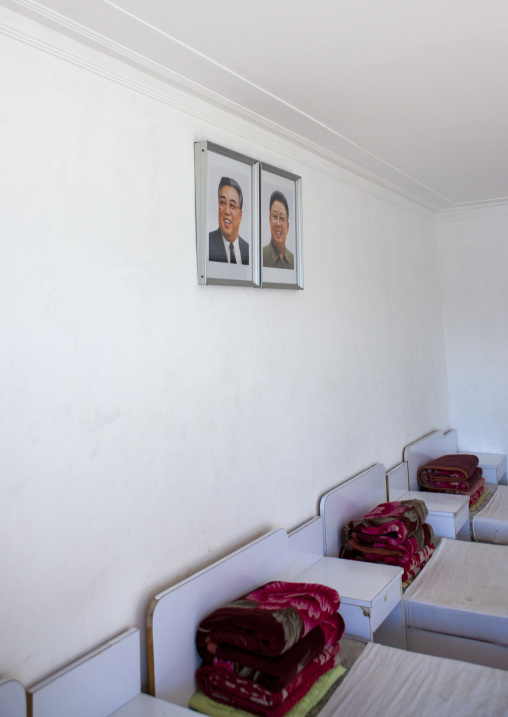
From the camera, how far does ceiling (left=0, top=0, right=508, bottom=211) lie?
1.66 meters

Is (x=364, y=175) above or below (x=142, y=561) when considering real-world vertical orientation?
above

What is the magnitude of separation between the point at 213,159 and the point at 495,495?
312 cm

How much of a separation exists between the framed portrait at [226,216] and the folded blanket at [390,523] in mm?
1301

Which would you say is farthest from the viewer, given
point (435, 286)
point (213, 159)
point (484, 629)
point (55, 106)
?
point (435, 286)

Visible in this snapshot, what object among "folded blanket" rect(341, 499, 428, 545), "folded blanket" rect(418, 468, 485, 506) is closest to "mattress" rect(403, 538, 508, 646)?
"folded blanket" rect(341, 499, 428, 545)

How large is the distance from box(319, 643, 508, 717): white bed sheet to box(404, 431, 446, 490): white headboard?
193 centimetres

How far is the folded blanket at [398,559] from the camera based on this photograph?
8.91 ft

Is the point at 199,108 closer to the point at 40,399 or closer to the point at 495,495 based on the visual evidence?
the point at 40,399

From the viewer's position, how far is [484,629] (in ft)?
7.80

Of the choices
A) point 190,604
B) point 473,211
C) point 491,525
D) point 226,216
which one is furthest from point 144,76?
point 473,211

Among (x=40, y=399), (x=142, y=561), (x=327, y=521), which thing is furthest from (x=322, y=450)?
(x=40, y=399)

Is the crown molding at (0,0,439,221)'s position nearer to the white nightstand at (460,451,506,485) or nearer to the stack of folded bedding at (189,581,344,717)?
the stack of folded bedding at (189,581,344,717)

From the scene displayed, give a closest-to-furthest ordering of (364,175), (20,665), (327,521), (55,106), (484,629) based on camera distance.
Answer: (20,665), (55,106), (484,629), (327,521), (364,175)

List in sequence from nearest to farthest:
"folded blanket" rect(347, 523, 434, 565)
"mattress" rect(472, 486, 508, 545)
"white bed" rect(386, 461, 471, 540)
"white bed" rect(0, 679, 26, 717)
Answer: "white bed" rect(0, 679, 26, 717), "folded blanket" rect(347, 523, 434, 565), "white bed" rect(386, 461, 471, 540), "mattress" rect(472, 486, 508, 545)
